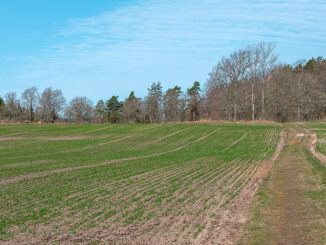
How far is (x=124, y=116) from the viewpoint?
4412 inches

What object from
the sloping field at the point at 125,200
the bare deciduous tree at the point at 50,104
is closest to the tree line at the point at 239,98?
the bare deciduous tree at the point at 50,104

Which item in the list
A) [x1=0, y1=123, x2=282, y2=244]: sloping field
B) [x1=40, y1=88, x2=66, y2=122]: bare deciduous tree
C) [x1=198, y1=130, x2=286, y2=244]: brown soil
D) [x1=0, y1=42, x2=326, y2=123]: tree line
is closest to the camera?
[x1=198, y1=130, x2=286, y2=244]: brown soil

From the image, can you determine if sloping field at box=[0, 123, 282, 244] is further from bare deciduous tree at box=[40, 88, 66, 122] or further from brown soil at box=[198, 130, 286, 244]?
bare deciduous tree at box=[40, 88, 66, 122]

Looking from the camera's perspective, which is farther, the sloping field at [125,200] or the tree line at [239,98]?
the tree line at [239,98]

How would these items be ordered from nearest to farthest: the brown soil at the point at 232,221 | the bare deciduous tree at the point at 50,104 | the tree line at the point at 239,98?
the brown soil at the point at 232,221, the tree line at the point at 239,98, the bare deciduous tree at the point at 50,104

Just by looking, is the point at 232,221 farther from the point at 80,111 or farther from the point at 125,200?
the point at 80,111

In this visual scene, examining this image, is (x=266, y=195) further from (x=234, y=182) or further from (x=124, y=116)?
(x=124, y=116)

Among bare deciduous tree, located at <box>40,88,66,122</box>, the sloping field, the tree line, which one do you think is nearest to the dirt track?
the sloping field

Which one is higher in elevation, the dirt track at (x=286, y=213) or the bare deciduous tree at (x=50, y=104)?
the bare deciduous tree at (x=50, y=104)

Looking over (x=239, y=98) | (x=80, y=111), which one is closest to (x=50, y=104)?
(x=80, y=111)

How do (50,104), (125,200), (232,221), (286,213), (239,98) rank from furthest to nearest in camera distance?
1. (50,104)
2. (239,98)
3. (125,200)
4. (286,213)
5. (232,221)

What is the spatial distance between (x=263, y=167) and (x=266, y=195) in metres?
8.27

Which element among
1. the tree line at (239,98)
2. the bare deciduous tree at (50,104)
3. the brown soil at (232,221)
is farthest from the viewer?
the bare deciduous tree at (50,104)

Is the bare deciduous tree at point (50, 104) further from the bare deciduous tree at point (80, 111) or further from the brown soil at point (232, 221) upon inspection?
the brown soil at point (232, 221)
